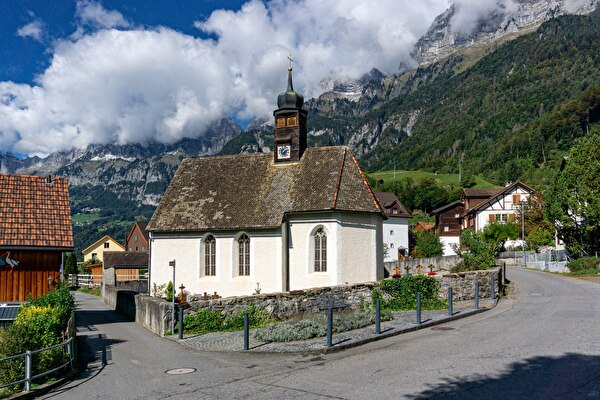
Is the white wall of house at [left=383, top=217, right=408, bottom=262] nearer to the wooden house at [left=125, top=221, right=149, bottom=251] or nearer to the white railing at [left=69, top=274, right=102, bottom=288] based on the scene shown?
the white railing at [left=69, top=274, right=102, bottom=288]

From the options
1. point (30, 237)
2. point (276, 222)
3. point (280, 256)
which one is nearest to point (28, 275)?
point (30, 237)

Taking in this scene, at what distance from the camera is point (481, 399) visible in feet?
33.3

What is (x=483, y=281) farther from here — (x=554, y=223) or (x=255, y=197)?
(x=554, y=223)

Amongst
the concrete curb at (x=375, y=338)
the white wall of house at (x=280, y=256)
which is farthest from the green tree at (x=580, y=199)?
the concrete curb at (x=375, y=338)

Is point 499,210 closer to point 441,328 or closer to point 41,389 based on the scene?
point 441,328

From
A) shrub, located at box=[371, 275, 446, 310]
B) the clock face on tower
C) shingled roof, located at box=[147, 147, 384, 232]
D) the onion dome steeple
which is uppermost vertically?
the onion dome steeple

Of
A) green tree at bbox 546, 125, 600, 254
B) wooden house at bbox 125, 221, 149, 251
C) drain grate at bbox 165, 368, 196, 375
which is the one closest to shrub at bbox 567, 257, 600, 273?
green tree at bbox 546, 125, 600, 254

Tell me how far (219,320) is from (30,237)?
27.0 feet

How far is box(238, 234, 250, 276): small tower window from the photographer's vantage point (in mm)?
31250

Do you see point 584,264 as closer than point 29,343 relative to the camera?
No

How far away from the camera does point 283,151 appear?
3369 cm

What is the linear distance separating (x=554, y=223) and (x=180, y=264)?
32932 mm

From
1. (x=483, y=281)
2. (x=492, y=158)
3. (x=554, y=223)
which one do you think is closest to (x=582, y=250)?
(x=554, y=223)

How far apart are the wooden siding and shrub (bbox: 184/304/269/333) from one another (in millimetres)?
6045
